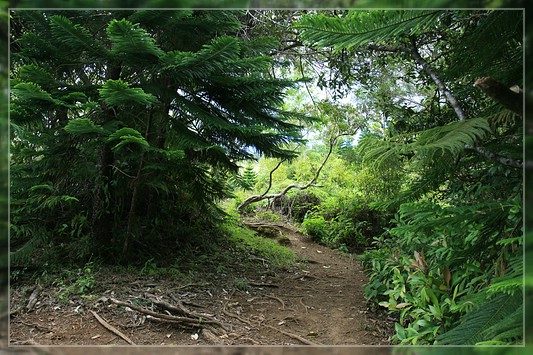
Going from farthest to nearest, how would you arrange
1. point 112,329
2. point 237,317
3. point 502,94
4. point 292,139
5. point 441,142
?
point 292,139 → point 237,317 → point 112,329 → point 441,142 → point 502,94

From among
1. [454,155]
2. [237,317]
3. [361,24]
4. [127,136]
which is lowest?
[237,317]

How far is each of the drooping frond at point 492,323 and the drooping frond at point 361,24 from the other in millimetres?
516

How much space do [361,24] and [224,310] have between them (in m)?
1.03

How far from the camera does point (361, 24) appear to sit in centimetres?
57

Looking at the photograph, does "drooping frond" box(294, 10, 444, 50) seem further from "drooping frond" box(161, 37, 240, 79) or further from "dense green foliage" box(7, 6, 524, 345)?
"drooping frond" box(161, 37, 240, 79)

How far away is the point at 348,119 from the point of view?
126cm

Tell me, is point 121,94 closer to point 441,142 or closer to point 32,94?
point 32,94

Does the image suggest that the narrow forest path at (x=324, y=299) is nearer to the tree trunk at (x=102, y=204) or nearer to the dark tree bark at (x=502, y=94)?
the dark tree bark at (x=502, y=94)

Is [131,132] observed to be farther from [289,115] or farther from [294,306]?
[294,306]

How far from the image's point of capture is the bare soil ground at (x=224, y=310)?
88 centimetres

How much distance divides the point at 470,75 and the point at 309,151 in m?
0.61

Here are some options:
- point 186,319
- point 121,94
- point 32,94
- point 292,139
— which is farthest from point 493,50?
point 32,94

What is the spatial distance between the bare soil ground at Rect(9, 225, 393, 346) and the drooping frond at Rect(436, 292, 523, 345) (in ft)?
1.01

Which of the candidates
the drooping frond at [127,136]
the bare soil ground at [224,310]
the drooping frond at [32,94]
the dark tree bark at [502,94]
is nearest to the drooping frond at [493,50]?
the dark tree bark at [502,94]
